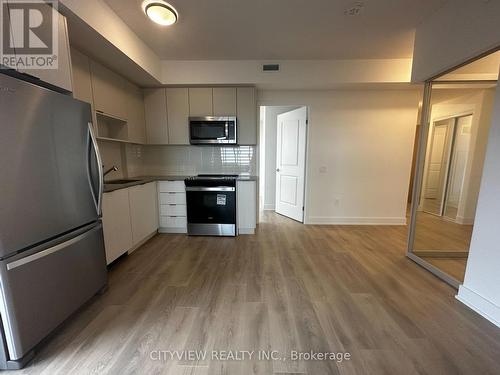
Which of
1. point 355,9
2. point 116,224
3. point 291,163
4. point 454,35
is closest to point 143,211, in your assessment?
point 116,224

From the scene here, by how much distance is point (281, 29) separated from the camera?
7.89 ft

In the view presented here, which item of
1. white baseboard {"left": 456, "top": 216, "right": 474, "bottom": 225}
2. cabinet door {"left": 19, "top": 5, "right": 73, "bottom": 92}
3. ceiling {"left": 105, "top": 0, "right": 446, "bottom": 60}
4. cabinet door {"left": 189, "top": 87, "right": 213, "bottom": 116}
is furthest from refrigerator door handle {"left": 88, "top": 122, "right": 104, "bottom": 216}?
white baseboard {"left": 456, "top": 216, "right": 474, "bottom": 225}

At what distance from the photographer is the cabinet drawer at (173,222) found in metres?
3.41

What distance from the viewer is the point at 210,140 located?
3475 mm

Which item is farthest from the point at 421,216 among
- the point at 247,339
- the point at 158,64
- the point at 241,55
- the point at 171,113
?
the point at 158,64

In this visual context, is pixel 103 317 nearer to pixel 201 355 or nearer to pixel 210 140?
pixel 201 355

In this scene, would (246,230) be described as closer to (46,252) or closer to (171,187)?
(171,187)

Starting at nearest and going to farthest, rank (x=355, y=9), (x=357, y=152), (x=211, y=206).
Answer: (x=355, y=9) < (x=211, y=206) < (x=357, y=152)

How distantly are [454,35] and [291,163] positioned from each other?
2.65m

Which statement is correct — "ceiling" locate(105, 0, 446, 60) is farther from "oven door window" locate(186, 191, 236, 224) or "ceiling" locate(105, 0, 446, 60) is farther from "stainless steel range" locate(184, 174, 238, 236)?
"oven door window" locate(186, 191, 236, 224)

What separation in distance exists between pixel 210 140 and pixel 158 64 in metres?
1.32

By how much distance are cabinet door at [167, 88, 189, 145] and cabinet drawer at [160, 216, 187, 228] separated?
126 cm

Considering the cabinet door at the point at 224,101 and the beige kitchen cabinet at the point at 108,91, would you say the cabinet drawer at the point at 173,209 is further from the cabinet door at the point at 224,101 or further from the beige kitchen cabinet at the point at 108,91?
the cabinet door at the point at 224,101

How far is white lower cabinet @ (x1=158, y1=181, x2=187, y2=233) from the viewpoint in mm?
3324
